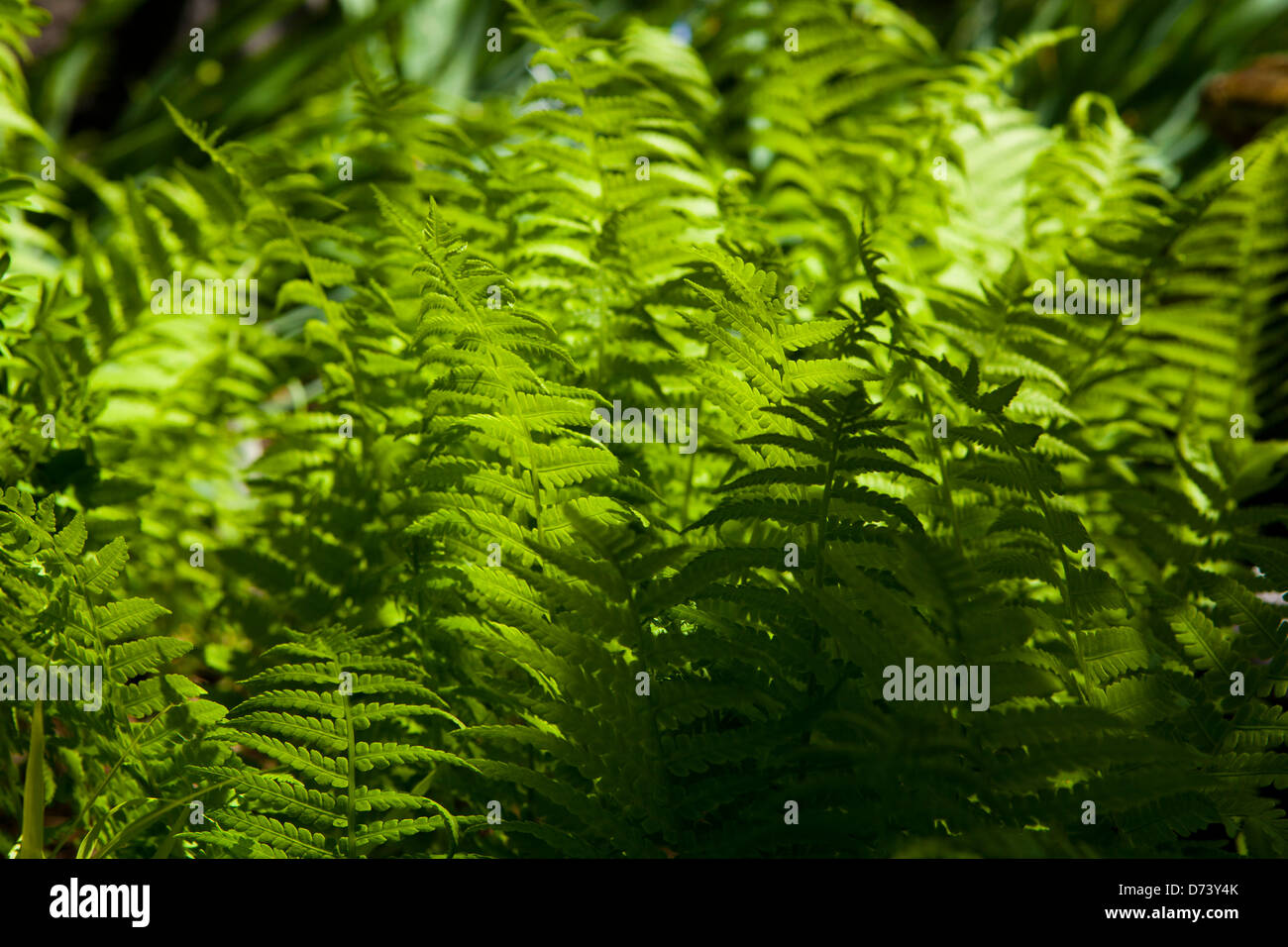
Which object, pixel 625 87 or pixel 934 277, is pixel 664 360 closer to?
pixel 934 277

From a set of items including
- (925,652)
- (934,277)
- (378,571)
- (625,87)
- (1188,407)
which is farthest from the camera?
(625,87)

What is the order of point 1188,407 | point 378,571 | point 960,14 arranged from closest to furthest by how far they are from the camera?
1. point 378,571
2. point 1188,407
3. point 960,14

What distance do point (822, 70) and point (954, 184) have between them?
30cm

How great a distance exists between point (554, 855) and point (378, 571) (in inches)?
15.8

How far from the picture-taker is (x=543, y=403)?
2.69ft

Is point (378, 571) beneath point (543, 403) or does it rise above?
beneath

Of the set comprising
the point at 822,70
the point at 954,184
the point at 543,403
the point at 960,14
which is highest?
the point at 960,14

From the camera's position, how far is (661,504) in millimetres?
1040

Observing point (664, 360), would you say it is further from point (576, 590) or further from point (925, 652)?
point (925, 652)

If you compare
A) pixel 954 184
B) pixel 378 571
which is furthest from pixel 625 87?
pixel 378 571

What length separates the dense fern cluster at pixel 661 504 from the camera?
0.72 m

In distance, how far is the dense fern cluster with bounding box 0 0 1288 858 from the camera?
2.35ft
